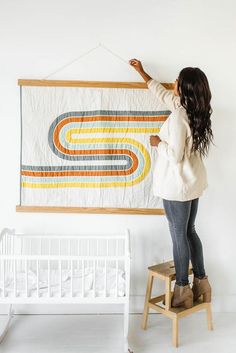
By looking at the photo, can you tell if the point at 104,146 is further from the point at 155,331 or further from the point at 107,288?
the point at 155,331

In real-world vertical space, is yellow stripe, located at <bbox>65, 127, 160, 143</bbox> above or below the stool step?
above

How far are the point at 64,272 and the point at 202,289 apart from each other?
839 mm

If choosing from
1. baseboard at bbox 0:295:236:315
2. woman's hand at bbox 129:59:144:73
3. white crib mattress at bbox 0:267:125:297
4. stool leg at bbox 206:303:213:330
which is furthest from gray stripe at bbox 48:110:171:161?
stool leg at bbox 206:303:213:330

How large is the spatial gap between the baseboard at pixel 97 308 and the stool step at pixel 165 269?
1.18 ft

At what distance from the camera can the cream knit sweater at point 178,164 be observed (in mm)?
2225

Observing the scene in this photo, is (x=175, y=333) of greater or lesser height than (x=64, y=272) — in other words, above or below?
below

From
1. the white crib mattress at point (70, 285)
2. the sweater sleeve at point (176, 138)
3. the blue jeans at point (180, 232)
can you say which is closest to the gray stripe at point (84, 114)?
the sweater sleeve at point (176, 138)

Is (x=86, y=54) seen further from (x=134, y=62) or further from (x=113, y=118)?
(x=113, y=118)

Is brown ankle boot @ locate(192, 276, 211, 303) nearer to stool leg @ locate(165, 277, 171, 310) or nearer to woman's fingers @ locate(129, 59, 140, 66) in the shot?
stool leg @ locate(165, 277, 171, 310)

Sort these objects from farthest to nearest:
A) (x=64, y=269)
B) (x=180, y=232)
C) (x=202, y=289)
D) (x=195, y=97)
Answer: (x=64, y=269), (x=202, y=289), (x=180, y=232), (x=195, y=97)

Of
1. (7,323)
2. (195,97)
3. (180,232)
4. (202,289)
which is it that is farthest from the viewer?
(7,323)

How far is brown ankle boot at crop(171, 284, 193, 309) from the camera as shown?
2.37 meters

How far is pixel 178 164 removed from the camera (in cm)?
227

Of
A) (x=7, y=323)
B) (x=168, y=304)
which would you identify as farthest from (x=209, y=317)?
(x=7, y=323)
